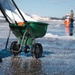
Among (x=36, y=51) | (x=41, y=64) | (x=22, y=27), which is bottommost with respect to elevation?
(x=41, y=64)

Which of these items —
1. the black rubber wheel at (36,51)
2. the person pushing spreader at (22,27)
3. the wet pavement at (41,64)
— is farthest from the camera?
A: the black rubber wheel at (36,51)

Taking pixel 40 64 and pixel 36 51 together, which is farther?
pixel 36 51

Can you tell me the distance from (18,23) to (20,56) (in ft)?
3.57

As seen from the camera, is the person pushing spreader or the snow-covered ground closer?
the snow-covered ground

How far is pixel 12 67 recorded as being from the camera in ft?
28.0

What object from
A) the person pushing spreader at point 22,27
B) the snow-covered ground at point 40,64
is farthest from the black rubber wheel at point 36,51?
the snow-covered ground at point 40,64

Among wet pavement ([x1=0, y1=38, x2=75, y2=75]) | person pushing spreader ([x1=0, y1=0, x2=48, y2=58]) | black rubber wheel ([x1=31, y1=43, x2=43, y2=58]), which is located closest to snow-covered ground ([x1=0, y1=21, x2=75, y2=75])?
wet pavement ([x1=0, y1=38, x2=75, y2=75])

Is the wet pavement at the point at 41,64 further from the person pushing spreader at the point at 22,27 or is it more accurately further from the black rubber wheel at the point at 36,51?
the person pushing spreader at the point at 22,27

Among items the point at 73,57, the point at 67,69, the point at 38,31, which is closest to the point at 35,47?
the point at 38,31

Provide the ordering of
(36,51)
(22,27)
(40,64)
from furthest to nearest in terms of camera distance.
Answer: (36,51)
(22,27)
(40,64)

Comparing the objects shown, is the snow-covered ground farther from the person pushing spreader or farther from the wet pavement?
the person pushing spreader

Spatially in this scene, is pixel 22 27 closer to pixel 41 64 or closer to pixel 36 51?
pixel 36 51

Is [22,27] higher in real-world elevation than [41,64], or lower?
higher

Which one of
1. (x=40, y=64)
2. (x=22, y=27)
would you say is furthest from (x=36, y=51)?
(x=40, y=64)
